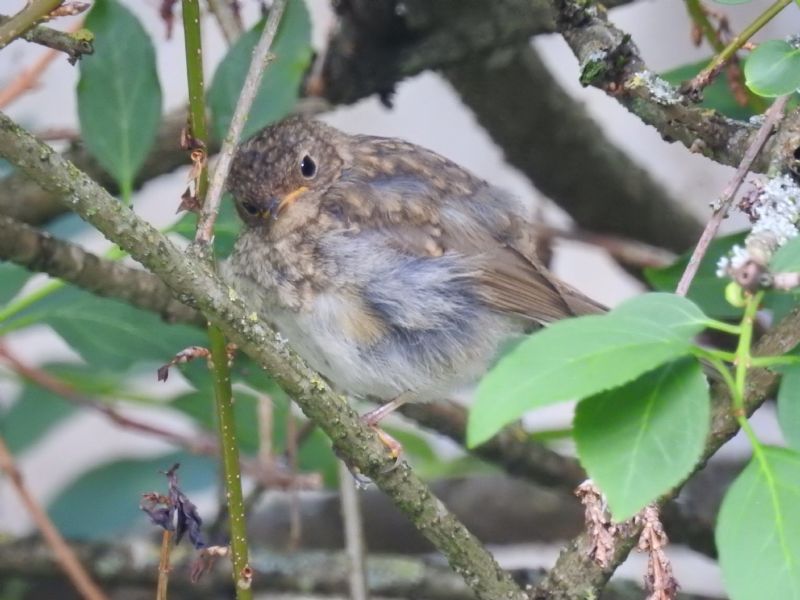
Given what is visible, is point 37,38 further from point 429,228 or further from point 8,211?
point 8,211

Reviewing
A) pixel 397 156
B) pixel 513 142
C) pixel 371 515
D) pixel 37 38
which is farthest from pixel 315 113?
pixel 37 38

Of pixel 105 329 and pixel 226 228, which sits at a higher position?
pixel 226 228

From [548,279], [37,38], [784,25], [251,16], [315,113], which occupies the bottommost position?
[37,38]

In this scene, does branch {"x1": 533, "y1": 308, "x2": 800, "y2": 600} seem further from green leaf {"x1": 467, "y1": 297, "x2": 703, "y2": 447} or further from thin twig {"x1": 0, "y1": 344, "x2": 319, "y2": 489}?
thin twig {"x1": 0, "y1": 344, "x2": 319, "y2": 489}

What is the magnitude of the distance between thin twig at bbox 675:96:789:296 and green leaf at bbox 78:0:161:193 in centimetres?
88

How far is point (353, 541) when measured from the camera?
189 centimetres

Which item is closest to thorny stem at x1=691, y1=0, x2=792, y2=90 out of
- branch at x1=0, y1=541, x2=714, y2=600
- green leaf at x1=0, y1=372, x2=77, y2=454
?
branch at x1=0, y1=541, x2=714, y2=600

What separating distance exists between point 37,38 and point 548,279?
106cm

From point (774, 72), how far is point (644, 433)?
0.41 m

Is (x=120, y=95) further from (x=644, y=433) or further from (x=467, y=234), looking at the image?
(x=644, y=433)

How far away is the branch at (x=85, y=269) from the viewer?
1707 millimetres

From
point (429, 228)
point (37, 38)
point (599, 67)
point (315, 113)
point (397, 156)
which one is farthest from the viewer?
point (315, 113)

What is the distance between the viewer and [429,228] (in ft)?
6.36

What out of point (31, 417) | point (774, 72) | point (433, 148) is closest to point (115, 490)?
point (31, 417)
